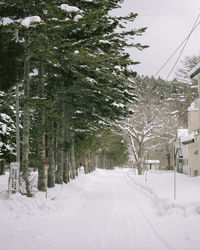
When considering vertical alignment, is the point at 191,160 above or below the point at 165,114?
below

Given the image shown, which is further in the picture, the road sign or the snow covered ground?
the road sign

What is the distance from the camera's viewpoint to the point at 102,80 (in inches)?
560

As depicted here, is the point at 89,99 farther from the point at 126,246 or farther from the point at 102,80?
the point at 126,246

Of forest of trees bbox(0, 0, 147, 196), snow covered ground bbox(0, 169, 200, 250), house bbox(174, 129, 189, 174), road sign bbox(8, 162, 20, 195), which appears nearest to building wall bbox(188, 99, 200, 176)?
house bbox(174, 129, 189, 174)

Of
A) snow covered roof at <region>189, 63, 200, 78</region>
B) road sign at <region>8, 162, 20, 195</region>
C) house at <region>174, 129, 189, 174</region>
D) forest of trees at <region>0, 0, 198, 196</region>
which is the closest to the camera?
forest of trees at <region>0, 0, 198, 196</region>

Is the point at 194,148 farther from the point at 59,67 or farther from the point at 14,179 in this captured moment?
the point at 14,179

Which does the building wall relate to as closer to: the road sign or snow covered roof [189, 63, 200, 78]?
snow covered roof [189, 63, 200, 78]

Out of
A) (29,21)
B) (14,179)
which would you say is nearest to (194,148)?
(14,179)

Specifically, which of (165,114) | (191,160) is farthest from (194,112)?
(165,114)

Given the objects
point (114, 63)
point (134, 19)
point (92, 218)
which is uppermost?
point (134, 19)

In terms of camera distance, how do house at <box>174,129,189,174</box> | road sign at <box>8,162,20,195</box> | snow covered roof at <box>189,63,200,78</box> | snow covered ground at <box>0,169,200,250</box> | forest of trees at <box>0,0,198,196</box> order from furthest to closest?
house at <box>174,129,189,174</box>, snow covered roof at <box>189,63,200,78</box>, road sign at <box>8,162,20,195</box>, forest of trees at <box>0,0,198,196</box>, snow covered ground at <box>0,169,200,250</box>

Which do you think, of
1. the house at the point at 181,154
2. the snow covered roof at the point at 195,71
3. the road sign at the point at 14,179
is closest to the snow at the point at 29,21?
the road sign at the point at 14,179

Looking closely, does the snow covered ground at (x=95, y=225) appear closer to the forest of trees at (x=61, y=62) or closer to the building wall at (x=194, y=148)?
the forest of trees at (x=61, y=62)

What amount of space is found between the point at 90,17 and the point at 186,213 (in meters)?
6.94
